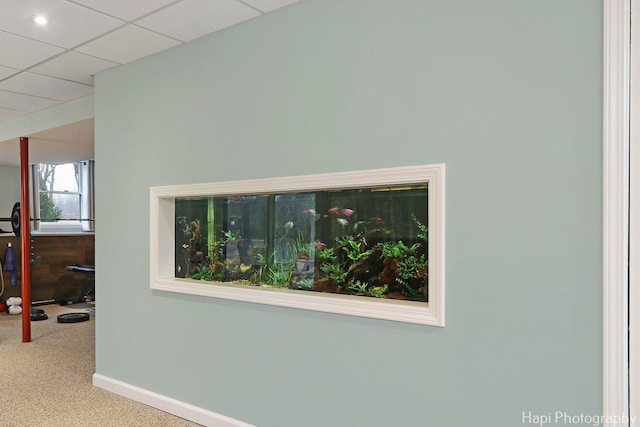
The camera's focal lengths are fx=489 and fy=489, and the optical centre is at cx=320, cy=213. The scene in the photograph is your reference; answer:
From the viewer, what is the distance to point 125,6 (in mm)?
2479

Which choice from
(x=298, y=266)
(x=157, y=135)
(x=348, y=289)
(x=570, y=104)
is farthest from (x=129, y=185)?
(x=570, y=104)

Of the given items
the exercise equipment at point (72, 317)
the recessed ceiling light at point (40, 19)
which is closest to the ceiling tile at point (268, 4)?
the recessed ceiling light at point (40, 19)

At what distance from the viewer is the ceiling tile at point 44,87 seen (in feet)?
12.3

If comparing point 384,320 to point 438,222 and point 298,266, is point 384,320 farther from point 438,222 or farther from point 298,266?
point 298,266

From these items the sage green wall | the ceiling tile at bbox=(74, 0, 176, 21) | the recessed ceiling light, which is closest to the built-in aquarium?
the sage green wall

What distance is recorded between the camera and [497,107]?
192cm

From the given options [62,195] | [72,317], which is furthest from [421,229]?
[62,195]

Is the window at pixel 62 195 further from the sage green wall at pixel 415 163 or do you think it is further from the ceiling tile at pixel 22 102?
the sage green wall at pixel 415 163

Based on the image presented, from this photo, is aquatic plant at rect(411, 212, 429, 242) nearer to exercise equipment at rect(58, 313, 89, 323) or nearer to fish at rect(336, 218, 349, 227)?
fish at rect(336, 218, 349, 227)

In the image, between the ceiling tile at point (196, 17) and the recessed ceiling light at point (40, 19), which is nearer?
the ceiling tile at point (196, 17)

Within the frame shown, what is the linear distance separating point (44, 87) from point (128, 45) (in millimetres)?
1419

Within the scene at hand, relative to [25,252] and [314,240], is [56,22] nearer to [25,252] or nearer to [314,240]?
[314,240]

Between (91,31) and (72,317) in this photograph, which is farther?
(72,317)
